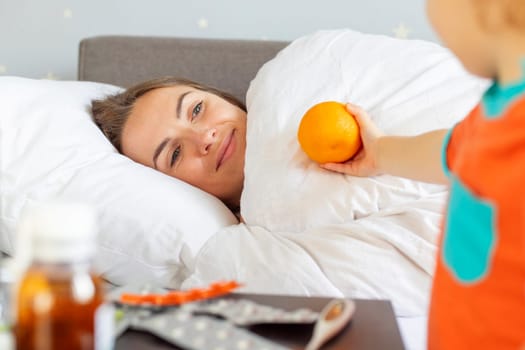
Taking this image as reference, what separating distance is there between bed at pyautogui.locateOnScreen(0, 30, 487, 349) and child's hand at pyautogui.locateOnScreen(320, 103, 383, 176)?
0.7 inches

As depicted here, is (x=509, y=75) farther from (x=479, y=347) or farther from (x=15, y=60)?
(x=15, y=60)

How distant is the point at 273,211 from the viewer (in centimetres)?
125

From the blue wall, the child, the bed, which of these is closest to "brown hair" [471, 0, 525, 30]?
the child

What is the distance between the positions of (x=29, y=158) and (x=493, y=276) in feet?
3.28

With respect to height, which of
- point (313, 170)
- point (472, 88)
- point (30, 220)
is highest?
point (30, 220)

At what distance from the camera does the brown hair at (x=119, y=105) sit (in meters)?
1.59

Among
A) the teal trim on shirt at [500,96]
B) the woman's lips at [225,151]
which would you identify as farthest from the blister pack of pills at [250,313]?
the woman's lips at [225,151]

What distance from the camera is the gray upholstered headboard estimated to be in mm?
1913

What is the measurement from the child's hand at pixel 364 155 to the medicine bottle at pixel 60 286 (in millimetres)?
704

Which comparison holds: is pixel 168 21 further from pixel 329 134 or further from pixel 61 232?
pixel 61 232

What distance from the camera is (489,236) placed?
588mm

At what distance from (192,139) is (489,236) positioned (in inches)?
38.9

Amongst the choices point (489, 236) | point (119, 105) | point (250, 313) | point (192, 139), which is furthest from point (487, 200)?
point (119, 105)

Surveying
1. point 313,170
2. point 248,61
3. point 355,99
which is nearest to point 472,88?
point 355,99
